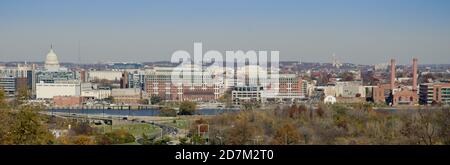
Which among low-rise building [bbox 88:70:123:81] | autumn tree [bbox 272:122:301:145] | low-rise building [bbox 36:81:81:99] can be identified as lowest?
autumn tree [bbox 272:122:301:145]

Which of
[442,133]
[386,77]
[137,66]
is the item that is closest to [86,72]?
[137,66]

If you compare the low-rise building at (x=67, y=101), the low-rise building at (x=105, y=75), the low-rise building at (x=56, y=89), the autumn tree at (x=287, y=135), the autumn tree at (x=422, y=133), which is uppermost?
the low-rise building at (x=105, y=75)

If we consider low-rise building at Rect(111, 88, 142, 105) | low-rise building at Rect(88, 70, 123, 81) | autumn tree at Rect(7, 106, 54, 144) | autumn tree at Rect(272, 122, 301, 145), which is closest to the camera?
autumn tree at Rect(7, 106, 54, 144)

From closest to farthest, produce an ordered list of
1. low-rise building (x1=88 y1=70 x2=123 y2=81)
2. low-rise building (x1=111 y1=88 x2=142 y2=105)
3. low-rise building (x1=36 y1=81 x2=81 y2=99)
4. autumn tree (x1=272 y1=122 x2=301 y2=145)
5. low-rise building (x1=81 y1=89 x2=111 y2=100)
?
autumn tree (x1=272 y1=122 x2=301 y2=145) < low-rise building (x1=36 y1=81 x2=81 y2=99) < low-rise building (x1=111 y1=88 x2=142 y2=105) < low-rise building (x1=81 y1=89 x2=111 y2=100) < low-rise building (x1=88 y1=70 x2=123 y2=81)

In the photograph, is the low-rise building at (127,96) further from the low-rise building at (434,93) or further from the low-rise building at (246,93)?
the low-rise building at (434,93)

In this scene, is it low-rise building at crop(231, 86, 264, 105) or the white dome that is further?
the white dome

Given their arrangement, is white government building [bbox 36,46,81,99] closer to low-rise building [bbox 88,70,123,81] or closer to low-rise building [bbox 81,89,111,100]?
low-rise building [bbox 81,89,111,100]

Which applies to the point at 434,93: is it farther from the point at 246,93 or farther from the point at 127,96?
the point at 127,96

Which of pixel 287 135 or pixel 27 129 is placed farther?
pixel 287 135

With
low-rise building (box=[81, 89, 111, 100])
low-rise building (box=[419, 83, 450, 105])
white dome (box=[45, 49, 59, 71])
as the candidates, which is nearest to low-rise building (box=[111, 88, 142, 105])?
low-rise building (box=[81, 89, 111, 100])

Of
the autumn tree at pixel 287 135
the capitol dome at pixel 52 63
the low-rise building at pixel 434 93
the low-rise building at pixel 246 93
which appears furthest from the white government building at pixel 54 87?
the autumn tree at pixel 287 135

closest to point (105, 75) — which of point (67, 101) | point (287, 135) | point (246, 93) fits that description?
point (67, 101)
